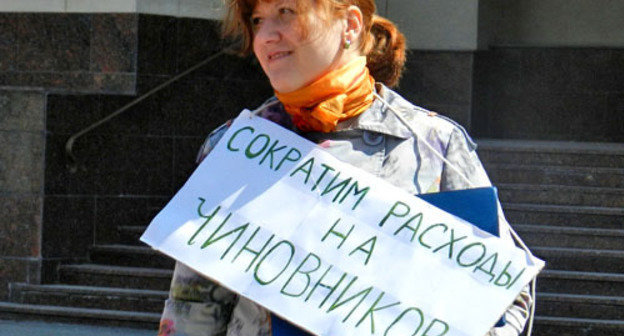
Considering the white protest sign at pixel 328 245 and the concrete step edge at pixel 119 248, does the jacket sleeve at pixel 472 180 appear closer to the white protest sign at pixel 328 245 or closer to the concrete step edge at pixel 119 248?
the white protest sign at pixel 328 245

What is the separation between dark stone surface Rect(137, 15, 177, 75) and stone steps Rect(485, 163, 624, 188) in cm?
253

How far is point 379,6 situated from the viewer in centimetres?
1137

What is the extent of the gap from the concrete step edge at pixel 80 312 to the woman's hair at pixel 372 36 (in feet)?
18.4

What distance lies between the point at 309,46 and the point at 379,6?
28.5 feet

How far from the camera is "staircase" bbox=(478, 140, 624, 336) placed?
7.90 meters

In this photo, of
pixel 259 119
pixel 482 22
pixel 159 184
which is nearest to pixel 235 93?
pixel 159 184

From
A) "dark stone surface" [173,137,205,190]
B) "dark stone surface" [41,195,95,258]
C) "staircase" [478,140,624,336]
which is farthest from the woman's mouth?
"dark stone surface" [173,137,205,190]

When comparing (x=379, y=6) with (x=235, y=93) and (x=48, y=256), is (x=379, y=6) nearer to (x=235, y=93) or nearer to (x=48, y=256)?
(x=235, y=93)

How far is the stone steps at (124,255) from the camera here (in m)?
9.12

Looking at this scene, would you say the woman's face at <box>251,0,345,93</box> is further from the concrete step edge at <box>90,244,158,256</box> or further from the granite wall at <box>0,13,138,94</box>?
the granite wall at <box>0,13,138,94</box>

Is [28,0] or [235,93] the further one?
[235,93]

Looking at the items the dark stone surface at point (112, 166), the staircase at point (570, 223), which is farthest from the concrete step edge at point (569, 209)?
the dark stone surface at point (112, 166)

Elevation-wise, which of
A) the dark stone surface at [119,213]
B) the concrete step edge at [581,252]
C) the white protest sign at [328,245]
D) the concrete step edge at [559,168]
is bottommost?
the dark stone surface at [119,213]

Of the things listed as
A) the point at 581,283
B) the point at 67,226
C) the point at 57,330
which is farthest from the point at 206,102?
the point at 581,283
